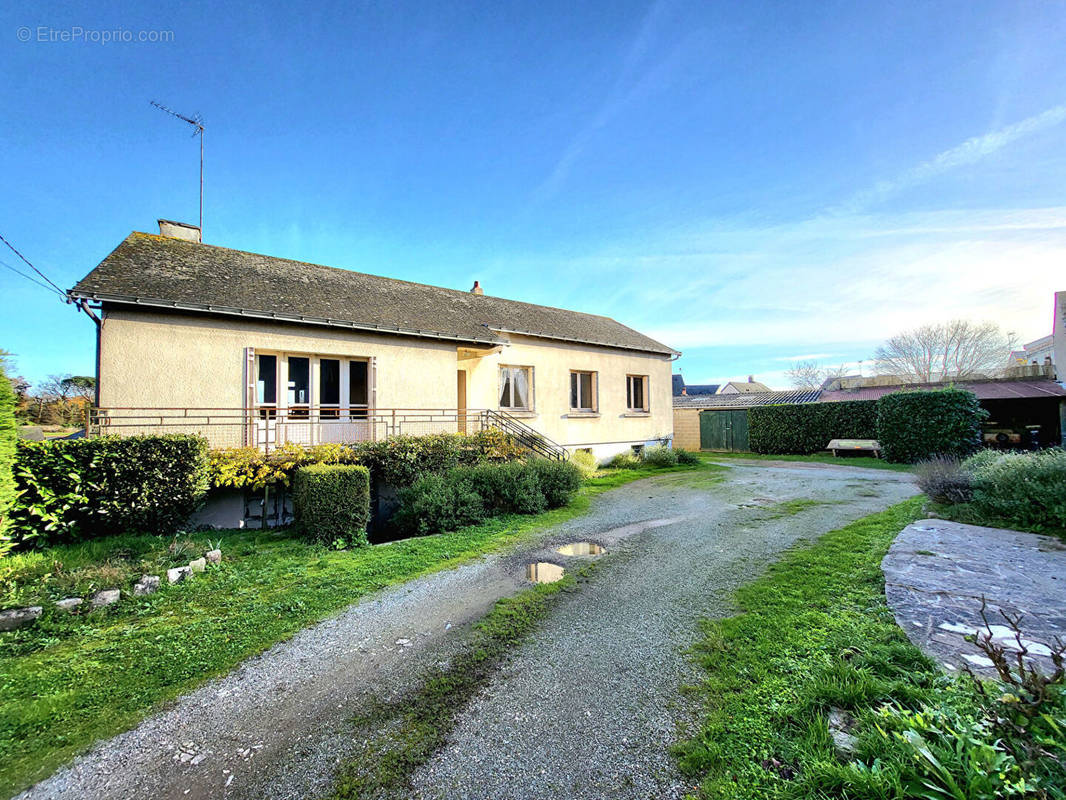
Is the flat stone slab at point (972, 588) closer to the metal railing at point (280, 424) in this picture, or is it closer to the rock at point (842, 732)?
the rock at point (842, 732)

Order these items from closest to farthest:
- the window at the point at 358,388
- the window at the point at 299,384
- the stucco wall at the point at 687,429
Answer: the window at the point at 299,384
the window at the point at 358,388
the stucco wall at the point at 687,429

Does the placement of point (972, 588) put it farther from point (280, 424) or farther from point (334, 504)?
point (280, 424)

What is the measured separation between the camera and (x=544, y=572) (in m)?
5.55

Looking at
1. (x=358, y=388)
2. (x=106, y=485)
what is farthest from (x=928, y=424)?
(x=106, y=485)

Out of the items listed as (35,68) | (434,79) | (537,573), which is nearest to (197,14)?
(35,68)

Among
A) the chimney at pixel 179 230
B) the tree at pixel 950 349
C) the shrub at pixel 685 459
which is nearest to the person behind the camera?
the chimney at pixel 179 230

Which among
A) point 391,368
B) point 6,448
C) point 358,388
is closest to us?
point 6,448

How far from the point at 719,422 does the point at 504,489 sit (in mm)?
17878

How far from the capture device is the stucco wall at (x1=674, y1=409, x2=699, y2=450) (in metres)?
24.2

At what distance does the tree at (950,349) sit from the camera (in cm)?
3669

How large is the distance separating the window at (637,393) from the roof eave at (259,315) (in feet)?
24.4

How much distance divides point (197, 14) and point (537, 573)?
1209 cm

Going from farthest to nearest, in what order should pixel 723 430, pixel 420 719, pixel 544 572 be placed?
pixel 723 430
pixel 544 572
pixel 420 719

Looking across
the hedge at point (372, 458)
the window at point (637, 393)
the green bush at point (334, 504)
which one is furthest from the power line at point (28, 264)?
the window at point (637, 393)
